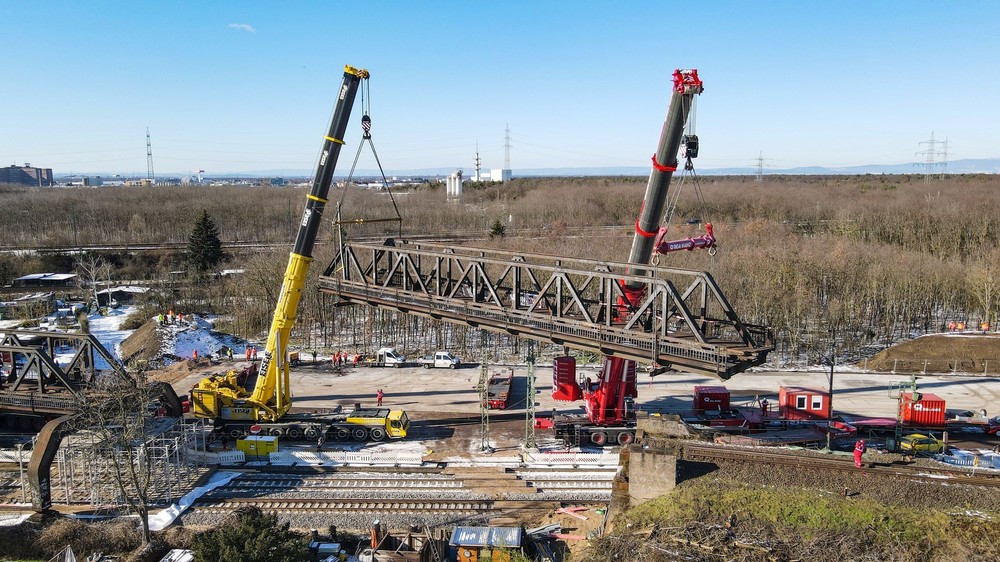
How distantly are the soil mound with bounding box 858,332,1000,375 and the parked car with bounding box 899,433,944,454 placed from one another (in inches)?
599

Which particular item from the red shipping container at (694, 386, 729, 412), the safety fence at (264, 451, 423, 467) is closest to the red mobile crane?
the red shipping container at (694, 386, 729, 412)

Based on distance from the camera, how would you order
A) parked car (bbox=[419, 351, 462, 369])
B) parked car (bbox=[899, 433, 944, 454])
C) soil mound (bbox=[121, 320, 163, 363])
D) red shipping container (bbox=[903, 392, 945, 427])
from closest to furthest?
parked car (bbox=[899, 433, 944, 454]) → red shipping container (bbox=[903, 392, 945, 427]) → parked car (bbox=[419, 351, 462, 369]) → soil mound (bbox=[121, 320, 163, 363])

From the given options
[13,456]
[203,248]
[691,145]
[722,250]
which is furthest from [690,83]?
[203,248]

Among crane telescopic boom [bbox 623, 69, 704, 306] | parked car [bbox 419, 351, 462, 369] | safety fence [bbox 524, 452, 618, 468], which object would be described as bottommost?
safety fence [bbox 524, 452, 618, 468]

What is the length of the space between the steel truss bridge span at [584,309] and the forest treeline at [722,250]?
2.36m

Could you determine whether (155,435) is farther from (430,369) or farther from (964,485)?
(964,485)

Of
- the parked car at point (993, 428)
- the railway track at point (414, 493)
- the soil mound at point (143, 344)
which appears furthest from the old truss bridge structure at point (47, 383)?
the parked car at point (993, 428)

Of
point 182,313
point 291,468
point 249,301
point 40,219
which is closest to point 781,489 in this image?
point 291,468

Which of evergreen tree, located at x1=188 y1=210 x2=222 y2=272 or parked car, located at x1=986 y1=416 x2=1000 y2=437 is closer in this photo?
parked car, located at x1=986 y1=416 x2=1000 y2=437

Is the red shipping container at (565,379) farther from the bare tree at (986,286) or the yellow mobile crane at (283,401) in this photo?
the bare tree at (986,286)

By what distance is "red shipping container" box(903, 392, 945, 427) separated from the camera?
87.5ft

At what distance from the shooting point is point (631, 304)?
22.6 meters

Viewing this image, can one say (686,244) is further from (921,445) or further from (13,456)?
(13,456)

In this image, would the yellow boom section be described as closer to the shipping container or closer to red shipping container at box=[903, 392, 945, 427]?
the shipping container
